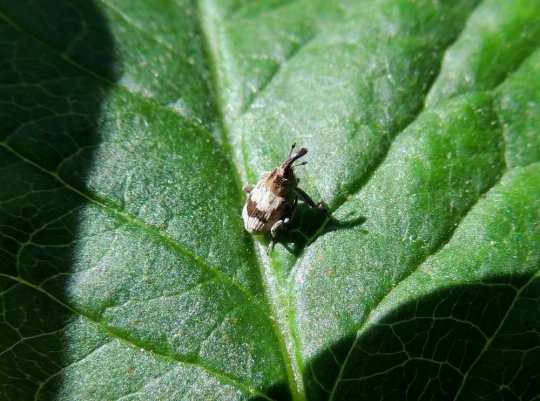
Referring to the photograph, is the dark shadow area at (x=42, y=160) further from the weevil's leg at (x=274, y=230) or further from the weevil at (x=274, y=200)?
the weevil's leg at (x=274, y=230)

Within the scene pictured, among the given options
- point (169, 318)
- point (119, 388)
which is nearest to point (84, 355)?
point (119, 388)

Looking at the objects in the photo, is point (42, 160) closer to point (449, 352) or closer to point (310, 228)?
point (310, 228)

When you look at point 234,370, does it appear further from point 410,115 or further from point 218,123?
point 410,115

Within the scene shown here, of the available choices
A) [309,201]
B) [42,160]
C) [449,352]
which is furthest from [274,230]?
[42,160]

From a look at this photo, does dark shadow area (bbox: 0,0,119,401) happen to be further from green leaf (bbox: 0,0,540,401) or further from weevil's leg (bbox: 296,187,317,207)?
weevil's leg (bbox: 296,187,317,207)

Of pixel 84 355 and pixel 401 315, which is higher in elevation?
pixel 401 315

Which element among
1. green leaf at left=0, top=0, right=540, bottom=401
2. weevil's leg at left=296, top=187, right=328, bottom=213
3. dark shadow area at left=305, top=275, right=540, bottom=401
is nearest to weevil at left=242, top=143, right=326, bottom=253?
weevil's leg at left=296, top=187, right=328, bottom=213
